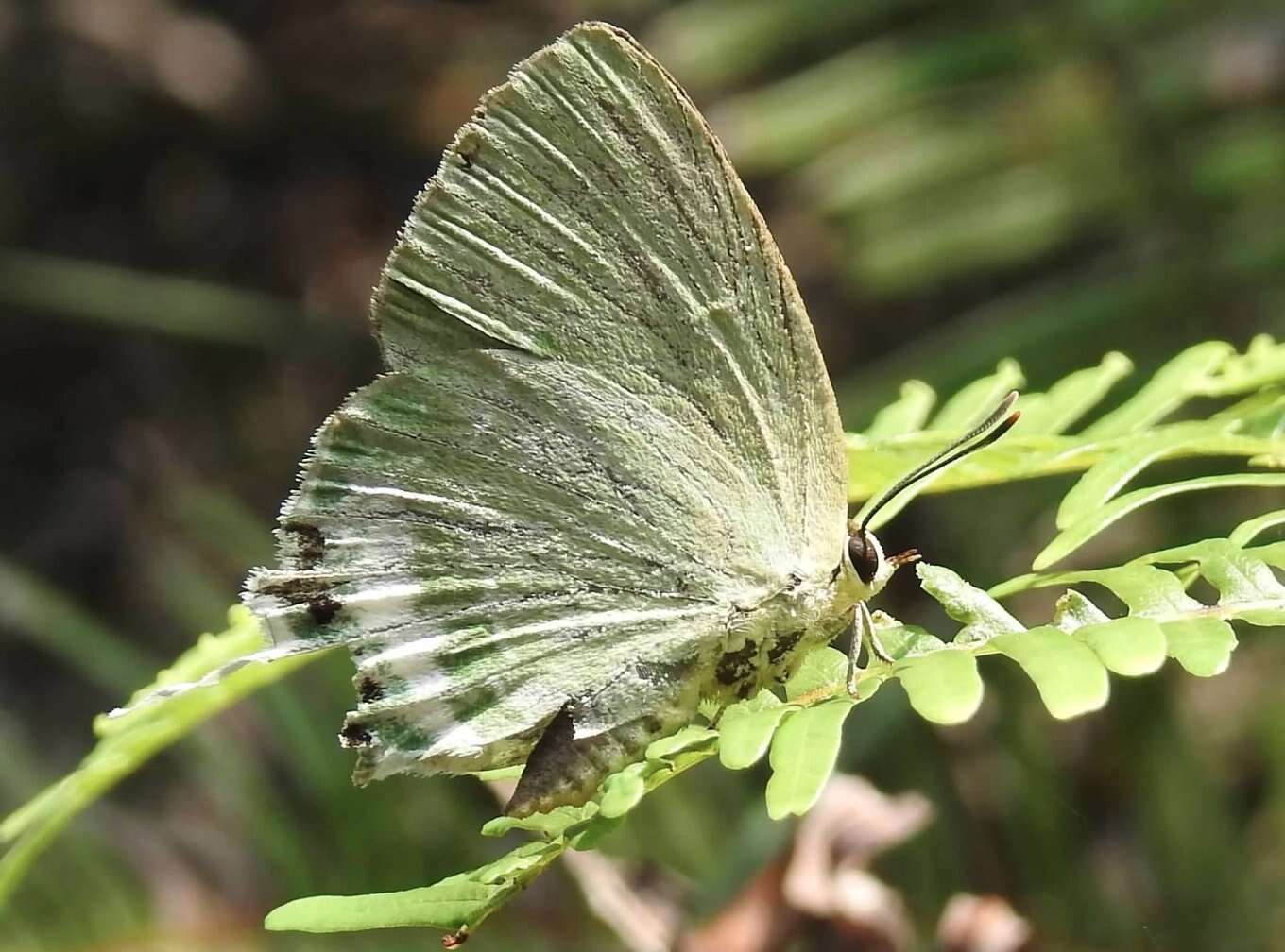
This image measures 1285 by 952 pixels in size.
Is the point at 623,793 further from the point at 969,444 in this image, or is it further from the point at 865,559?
the point at 969,444

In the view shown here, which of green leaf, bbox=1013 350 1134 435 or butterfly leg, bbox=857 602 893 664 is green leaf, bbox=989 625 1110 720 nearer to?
butterfly leg, bbox=857 602 893 664

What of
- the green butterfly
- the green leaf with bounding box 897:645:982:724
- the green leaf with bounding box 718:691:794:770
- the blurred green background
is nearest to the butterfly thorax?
the green butterfly

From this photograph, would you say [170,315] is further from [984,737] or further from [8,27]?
[984,737]

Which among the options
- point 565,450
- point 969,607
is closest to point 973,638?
point 969,607

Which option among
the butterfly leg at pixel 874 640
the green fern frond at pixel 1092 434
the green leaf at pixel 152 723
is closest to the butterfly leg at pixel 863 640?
the butterfly leg at pixel 874 640

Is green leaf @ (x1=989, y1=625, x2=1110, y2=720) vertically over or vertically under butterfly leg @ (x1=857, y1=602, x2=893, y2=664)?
under

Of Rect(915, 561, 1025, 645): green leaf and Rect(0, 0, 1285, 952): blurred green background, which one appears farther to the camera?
Rect(0, 0, 1285, 952): blurred green background
